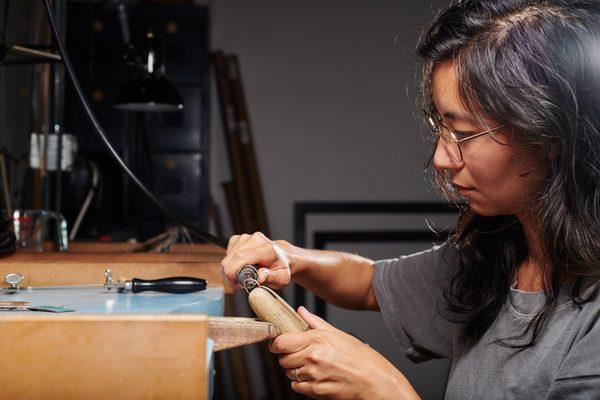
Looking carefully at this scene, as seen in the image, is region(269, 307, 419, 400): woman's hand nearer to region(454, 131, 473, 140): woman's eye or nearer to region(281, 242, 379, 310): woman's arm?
region(454, 131, 473, 140): woman's eye

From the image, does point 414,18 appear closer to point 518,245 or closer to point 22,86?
point 22,86

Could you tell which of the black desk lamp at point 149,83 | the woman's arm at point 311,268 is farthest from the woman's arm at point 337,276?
the black desk lamp at point 149,83

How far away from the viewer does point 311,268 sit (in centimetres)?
156

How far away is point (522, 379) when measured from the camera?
122 cm

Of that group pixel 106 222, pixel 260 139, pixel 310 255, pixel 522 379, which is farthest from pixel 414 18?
pixel 522 379

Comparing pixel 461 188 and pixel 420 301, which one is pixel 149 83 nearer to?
pixel 420 301

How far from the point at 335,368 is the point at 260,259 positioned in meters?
0.34

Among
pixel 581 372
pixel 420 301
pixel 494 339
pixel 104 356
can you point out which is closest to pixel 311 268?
pixel 420 301

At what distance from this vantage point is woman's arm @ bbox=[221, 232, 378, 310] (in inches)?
51.6

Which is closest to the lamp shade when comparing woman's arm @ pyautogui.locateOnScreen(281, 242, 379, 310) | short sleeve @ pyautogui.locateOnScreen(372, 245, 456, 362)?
woman's arm @ pyautogui.locateOnScreen(281, 242, 379, 310)

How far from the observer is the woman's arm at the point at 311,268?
1312 millimetres

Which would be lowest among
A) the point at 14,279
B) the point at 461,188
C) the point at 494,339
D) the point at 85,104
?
the point at 494,339

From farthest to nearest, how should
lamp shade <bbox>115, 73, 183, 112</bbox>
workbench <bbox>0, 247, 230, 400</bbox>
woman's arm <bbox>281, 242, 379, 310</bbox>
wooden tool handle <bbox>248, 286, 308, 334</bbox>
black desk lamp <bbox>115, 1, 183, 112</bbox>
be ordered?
lamp shade <bbox>115, 73, 183, 112</bbox>
black desk lamp <bbox>115, 1, 183, 112</bbox>
woman's arm <bbox>281, 242, 379, 310</bbox>
wooden tool handle <bbox>248, 286, 308, 334</bbox>
workbench <bbox>0, 247, 230, 400</bbox>

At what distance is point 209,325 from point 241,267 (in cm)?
38
